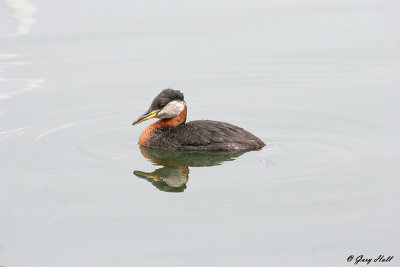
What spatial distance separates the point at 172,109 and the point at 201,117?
120 centimetres

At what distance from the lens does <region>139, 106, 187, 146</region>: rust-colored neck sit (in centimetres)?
1194

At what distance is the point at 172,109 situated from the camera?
11.9 metres

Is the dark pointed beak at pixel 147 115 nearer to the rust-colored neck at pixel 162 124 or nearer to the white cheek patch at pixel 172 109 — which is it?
the white cheek patch at pixel 172 109

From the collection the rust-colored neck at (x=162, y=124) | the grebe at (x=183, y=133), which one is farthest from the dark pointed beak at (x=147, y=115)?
the rust-colored neck at (x=162, y=124)

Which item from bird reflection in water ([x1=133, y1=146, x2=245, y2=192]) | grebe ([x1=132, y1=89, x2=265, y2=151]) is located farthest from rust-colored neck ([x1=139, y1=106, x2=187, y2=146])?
bird reflection in water ([x1=133, y1=146, x2=245, y2=192])

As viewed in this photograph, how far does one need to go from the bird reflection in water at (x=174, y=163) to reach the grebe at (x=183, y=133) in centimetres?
10

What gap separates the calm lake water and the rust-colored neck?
0.56ft

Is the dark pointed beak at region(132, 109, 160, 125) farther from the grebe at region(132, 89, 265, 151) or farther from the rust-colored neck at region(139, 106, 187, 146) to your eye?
the rust-colored neck at region(139, 106, 187, 146)

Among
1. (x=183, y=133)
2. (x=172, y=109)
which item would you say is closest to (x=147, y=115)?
(x=172, y=109)

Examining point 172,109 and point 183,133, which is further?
point 172,109

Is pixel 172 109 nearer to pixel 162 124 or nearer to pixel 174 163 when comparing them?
pixel 162 124

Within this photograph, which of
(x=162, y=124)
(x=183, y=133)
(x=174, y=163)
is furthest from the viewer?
(x=162, y=124)

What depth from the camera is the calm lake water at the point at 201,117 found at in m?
8.44

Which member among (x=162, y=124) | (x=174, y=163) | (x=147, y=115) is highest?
(x=147, y=115)
